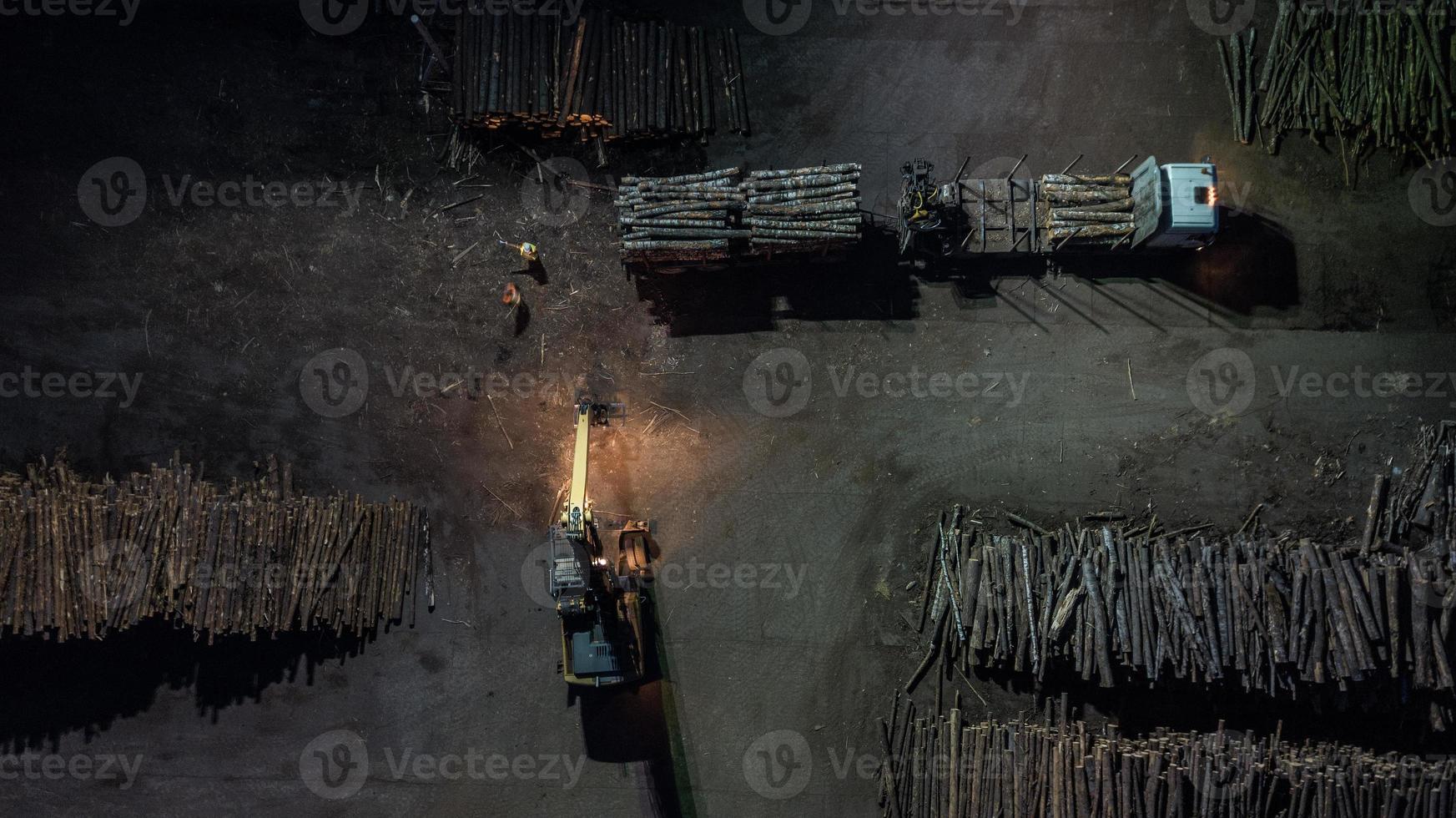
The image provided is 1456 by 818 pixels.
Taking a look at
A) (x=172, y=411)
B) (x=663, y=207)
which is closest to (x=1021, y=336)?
(x=663, y=207)

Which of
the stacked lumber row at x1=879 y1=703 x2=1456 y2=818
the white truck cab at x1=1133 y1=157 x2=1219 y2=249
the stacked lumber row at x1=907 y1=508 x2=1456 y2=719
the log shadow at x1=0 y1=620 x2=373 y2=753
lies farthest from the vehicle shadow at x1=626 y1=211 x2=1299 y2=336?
the log shadow at x1=0 y1=620 x2=373 y2=753

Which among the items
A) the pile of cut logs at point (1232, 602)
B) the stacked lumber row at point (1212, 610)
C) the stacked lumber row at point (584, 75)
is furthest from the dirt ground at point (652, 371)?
the stacked lumber row at point (1212, 610)

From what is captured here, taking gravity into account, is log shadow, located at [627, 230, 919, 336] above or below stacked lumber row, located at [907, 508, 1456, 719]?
above

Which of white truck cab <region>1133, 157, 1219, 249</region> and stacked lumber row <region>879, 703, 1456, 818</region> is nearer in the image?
stacked lumber row <region>879, 703, 1456, 818</region>

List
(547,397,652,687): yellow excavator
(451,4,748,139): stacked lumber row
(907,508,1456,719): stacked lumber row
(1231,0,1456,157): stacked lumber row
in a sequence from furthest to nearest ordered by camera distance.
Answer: (451,4,748,139): stacked lumber row < (1231,0,1456,157): stacked lumber row < (907,508,1456,719): stacked lumber row < (547,397,652,687): yellow excavator

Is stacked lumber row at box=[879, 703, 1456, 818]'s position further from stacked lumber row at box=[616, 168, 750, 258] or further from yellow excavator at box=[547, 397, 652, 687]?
stacked lumber row at box=[616, 168, 750, 258]

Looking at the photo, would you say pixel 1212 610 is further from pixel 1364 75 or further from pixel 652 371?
pixel 652 371
